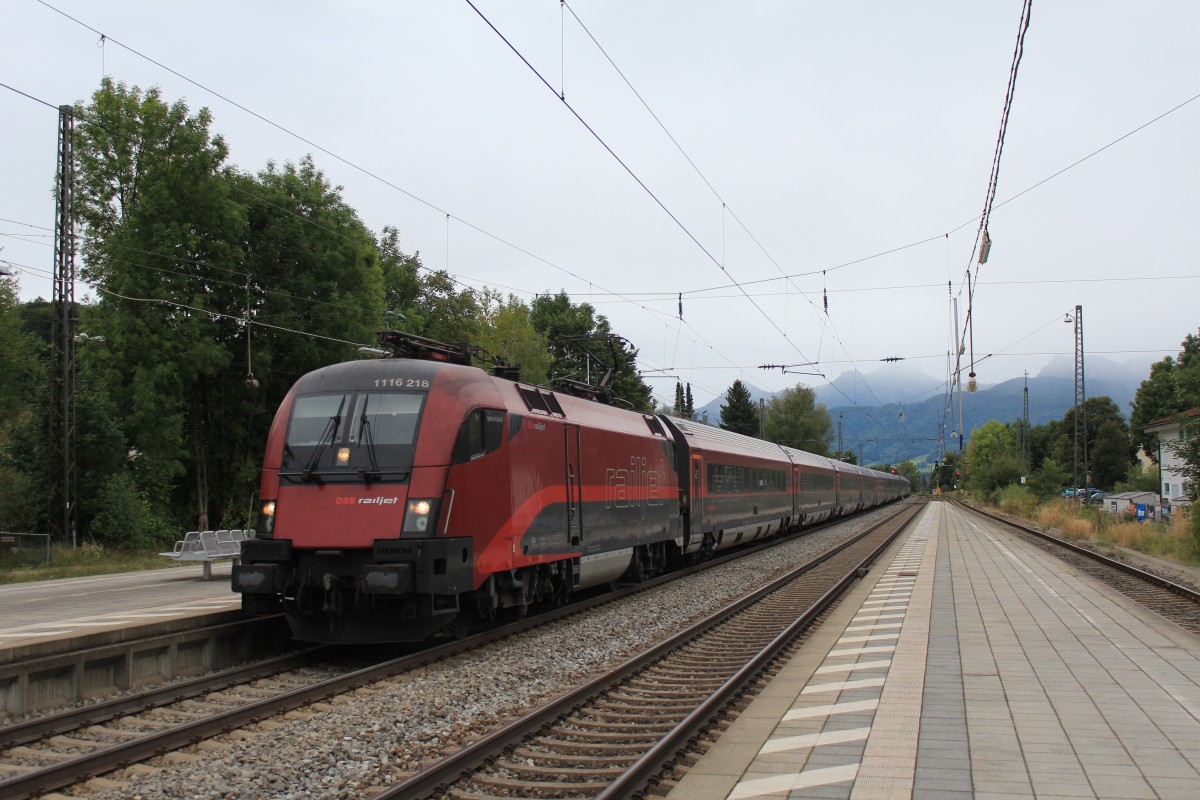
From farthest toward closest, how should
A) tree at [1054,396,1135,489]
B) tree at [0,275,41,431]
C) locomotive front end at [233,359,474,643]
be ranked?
tree at [1054,396,1135,489]
tree at [0,275,41,431]
locomotive front end at [233,359,474,643]

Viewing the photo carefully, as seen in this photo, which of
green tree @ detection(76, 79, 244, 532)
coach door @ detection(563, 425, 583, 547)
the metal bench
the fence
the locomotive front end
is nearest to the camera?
the locomotive front end

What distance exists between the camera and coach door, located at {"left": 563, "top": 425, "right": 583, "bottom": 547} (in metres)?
13.3

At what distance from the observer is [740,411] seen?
97.3 m

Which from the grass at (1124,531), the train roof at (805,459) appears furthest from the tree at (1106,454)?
the train roof at (805,459)

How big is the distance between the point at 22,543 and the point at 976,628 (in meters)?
21.5

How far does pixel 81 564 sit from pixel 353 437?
16.3 metres

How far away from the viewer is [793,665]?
1002cm

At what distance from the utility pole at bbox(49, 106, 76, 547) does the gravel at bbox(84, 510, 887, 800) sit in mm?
16445

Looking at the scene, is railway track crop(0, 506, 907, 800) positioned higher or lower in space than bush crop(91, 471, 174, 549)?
lower

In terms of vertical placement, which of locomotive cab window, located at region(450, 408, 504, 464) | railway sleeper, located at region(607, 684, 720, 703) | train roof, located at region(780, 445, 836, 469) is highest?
locomotive cab window, located at region(450, 408, 504, 464)

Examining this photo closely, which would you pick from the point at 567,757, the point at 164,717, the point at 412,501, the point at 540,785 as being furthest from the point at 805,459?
the point at 540,785

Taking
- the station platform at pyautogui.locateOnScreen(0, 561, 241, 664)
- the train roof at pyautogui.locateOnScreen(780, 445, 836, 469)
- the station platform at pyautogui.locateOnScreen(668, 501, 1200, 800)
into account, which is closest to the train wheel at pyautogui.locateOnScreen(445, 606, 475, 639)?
the station platform at pyautogui.locateOnScreen(0, 561, 241, 664)

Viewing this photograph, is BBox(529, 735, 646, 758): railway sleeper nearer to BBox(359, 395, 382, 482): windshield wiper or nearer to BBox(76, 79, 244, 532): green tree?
BBox(359, 395, 382, 482): windshield wiper

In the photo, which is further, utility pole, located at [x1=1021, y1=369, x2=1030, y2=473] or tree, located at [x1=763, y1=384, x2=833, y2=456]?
tree, located at [x1=763, y1=384, x2=833, y2=456]
